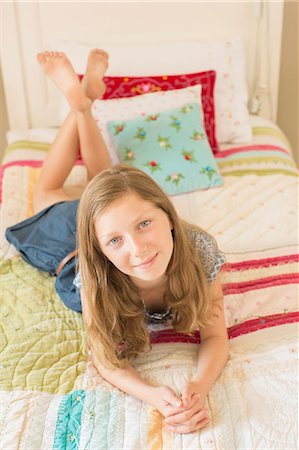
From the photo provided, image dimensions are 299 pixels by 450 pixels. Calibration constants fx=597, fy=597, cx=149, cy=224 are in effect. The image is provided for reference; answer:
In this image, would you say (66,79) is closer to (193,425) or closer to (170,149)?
(170,149)

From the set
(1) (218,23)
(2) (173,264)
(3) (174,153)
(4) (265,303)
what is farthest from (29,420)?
(1) (218,23)

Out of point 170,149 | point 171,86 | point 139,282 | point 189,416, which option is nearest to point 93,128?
point 170,149

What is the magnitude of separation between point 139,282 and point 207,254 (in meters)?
0.17

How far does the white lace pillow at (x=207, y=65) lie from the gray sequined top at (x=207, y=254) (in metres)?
0.98

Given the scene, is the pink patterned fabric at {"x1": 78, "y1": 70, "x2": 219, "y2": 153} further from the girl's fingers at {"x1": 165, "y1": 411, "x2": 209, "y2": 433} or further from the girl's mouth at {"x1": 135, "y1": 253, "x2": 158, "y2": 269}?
the girl's fingers at {"x1": 165, "y1": 411, "x2": 209, "y2": 433}

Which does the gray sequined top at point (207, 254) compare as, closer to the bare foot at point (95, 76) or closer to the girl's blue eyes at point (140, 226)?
the girl's blue eyes at point (140, 226)

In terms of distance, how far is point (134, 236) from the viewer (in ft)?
3.83

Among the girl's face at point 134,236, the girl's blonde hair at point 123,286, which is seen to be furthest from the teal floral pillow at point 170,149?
the girl's face at point 134,236

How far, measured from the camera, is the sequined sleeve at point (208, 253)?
136cm

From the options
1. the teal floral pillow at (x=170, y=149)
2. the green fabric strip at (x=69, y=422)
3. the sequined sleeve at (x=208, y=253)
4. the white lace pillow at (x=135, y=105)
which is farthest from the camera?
the white lace pillow at (x=135, y=105)

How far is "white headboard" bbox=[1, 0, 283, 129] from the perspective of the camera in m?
2.28

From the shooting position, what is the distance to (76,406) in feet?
3.90

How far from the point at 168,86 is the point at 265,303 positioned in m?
1.01

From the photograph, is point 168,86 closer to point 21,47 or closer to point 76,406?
point 21,47
